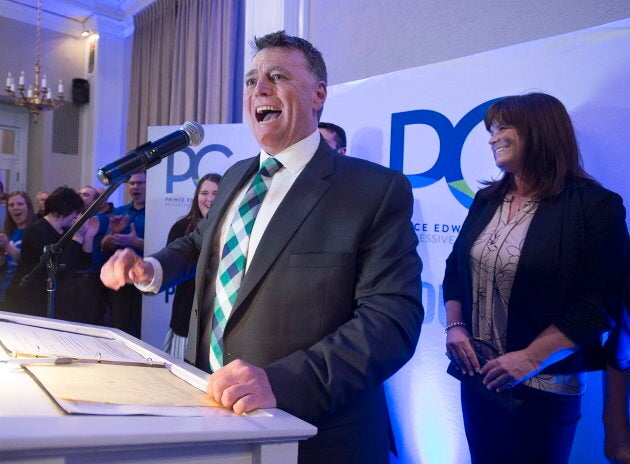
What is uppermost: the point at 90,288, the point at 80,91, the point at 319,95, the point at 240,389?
the point at 80,91

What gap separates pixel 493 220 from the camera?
172 cm

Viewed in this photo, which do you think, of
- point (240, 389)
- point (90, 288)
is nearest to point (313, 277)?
point (240, 389)

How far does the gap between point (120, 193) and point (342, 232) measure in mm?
6549

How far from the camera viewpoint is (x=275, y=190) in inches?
50.0

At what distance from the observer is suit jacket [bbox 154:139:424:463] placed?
0.95 metres

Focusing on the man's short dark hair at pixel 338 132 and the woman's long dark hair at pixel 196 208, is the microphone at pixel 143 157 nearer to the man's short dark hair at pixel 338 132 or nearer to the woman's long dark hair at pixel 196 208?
the man's short dark hair at pixel 338 132

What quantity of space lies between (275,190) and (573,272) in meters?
0.92

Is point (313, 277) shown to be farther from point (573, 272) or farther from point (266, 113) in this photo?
point (573, 272)

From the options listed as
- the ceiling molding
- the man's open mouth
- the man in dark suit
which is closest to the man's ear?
the man in dark suit

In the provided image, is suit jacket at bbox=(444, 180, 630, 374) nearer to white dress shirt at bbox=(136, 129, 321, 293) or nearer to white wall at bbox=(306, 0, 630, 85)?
white dress shirt at bbox=(136, 129, 321, 293)

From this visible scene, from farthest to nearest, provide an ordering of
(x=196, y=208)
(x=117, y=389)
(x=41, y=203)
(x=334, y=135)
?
1. (x=41, y=203)
2. (x=196, y=208)
3. (x=334, y=135)
4. (x=117, y=389)

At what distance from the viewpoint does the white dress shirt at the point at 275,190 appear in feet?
3.95

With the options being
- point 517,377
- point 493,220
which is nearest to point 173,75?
point 493,220

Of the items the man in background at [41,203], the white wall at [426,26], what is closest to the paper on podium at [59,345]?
the white wall at [426,26]
